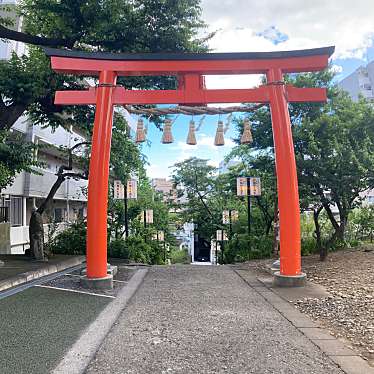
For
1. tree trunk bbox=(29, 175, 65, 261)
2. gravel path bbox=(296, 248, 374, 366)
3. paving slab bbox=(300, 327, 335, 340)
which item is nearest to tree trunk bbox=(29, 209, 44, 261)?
tree trunk bbox=(29, 175, 65, 261)

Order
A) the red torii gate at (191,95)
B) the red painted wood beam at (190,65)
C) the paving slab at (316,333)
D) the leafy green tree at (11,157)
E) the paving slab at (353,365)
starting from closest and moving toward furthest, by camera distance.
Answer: the paving slab at (353,365) → the paving slab at (316,333) → the red torii gate at (191,95) → the red painted wood beam at (190,65) → the leafy green tree at (11,157)

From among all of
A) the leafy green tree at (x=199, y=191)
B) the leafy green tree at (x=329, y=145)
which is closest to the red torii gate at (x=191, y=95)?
the leafy green tree at (x=329, y=145)

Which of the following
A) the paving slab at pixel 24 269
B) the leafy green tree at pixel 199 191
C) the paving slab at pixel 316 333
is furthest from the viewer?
the leafy green tree at pixel 199 191

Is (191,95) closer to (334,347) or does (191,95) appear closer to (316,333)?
(316,333)

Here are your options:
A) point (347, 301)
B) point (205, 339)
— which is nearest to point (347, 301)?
point (347, 301)

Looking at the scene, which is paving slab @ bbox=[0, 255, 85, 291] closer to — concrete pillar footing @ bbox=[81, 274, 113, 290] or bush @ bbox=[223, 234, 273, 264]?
concrete pillar footing @ bbox=[81, 274, 113, 290]

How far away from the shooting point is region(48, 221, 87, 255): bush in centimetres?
1538

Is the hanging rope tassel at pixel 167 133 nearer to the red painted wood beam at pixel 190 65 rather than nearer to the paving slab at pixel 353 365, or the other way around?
the red painted wood beam at pixel 190 65

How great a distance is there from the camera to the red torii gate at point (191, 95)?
8.39 meters

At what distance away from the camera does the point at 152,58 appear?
8.57 m

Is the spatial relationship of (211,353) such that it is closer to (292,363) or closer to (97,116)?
(292,363)

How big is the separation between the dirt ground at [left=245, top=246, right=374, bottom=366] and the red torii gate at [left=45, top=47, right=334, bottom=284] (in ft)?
3.82

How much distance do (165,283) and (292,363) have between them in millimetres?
5327

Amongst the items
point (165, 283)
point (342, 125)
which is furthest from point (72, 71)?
point (342, 125)
